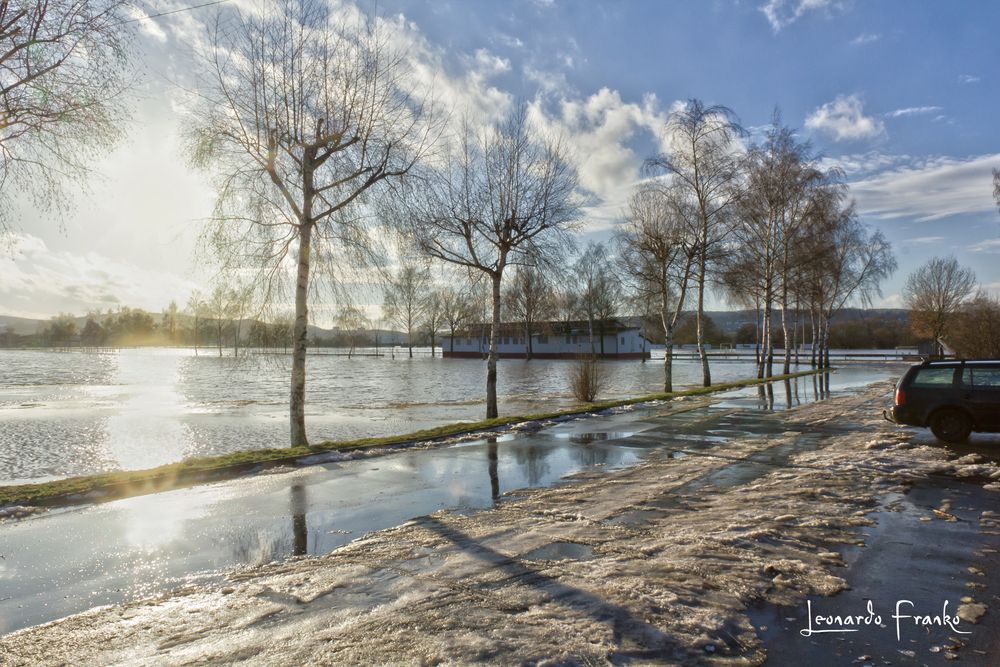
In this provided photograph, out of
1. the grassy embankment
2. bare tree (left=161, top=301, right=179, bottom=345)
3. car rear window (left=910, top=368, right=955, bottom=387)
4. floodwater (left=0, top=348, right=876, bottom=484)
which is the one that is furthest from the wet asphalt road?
bare tree (left=161, top=301, right=179, bottom=345)

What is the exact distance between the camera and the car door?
34.8 ft

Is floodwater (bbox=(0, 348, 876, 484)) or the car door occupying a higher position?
the car door

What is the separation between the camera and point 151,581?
4984mm

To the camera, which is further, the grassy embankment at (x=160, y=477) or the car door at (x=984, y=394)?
the car door at (x=984, y=394)

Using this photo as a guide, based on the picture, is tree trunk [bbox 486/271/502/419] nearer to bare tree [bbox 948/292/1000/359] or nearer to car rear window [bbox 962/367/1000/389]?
car rear window [bbox 962/367/1000/389]

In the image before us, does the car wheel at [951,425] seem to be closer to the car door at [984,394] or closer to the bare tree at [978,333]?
the car door at [984,394]

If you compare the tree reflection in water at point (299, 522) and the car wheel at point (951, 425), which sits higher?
the car wheel at point (951, 425)

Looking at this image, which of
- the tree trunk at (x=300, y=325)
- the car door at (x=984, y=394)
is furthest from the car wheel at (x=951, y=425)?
the tree trunk at (x=300, y=325)

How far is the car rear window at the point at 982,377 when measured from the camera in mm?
10648

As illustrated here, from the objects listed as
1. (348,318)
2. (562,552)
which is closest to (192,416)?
(348,318)

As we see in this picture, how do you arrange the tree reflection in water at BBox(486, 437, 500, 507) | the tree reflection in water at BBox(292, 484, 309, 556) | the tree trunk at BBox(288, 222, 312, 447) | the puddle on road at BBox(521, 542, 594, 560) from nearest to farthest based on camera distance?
the puddle on road at BBox(521, 542, 594, 560)
the tree reflection in water at BBox(292, 484, 309, 556)
the tree reflection in water at BBox(486, 437, 500, 507)
the tree trunk at BBox(288, 222, 312, 447)

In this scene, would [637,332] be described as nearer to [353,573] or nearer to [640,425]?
[640,425]

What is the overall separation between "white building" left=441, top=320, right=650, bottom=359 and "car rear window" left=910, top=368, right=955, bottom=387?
7042 centimetres

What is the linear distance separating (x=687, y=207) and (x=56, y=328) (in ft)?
719
